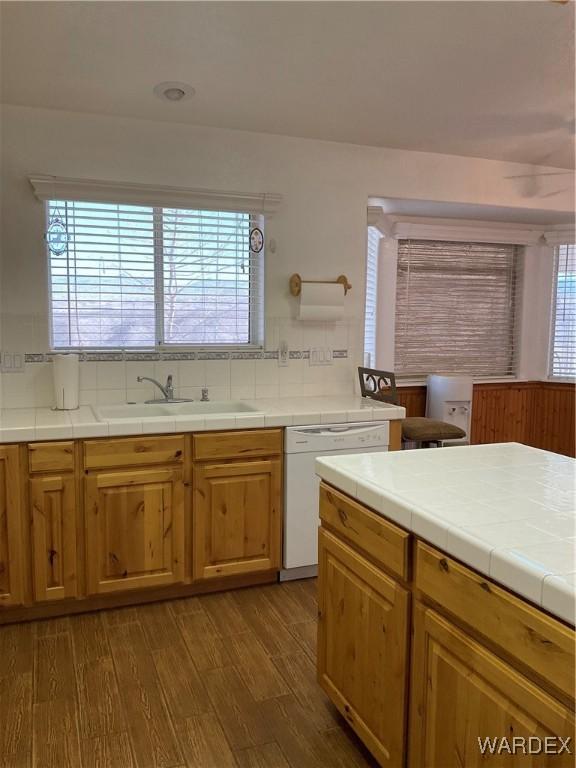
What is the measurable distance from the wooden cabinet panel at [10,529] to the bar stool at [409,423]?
201cm

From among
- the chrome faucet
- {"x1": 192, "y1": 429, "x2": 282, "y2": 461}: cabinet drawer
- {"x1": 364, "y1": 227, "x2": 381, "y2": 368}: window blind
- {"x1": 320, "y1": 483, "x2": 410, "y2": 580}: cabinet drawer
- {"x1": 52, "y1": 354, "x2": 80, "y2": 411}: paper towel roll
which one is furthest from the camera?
{"x1": 364, "y1": 227, "x2": 381, "y2": 368}: window blind

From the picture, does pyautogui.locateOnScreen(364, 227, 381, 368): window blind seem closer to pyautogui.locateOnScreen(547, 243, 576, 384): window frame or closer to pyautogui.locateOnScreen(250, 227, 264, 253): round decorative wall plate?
pyautogui.locateOnScreen(250, 227, 264, 253): round decorative wall plate

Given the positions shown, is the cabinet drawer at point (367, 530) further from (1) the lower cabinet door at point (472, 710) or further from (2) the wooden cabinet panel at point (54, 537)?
(2) the wooden cabinet panel at point (54, 537)

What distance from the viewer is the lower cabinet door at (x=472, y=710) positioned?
1051mm

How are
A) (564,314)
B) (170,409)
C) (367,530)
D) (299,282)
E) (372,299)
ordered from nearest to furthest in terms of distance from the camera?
(367,530) → (170,409) → (299,282) → (372,299) → (564,314)

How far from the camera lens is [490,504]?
1.47m

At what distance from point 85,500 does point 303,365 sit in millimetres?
1547

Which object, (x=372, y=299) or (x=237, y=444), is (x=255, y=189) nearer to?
(x=372, y=299)

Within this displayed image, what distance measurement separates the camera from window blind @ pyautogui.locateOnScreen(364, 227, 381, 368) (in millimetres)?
4383

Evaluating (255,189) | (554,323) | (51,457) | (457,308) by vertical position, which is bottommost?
(51,457)

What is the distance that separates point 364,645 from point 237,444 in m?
1.36

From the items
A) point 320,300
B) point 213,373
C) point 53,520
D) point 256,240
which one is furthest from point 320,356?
point 53,520

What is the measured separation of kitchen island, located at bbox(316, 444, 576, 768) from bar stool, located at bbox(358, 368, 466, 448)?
1428 millimetres

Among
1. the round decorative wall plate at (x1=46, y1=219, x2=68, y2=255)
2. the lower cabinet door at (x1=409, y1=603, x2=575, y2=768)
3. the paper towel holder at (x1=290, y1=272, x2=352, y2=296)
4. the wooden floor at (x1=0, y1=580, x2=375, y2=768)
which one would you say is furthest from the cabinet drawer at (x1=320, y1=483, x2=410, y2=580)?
the round decorative wall plate at (x1=46, y1=219, x2=68, y2=255)
